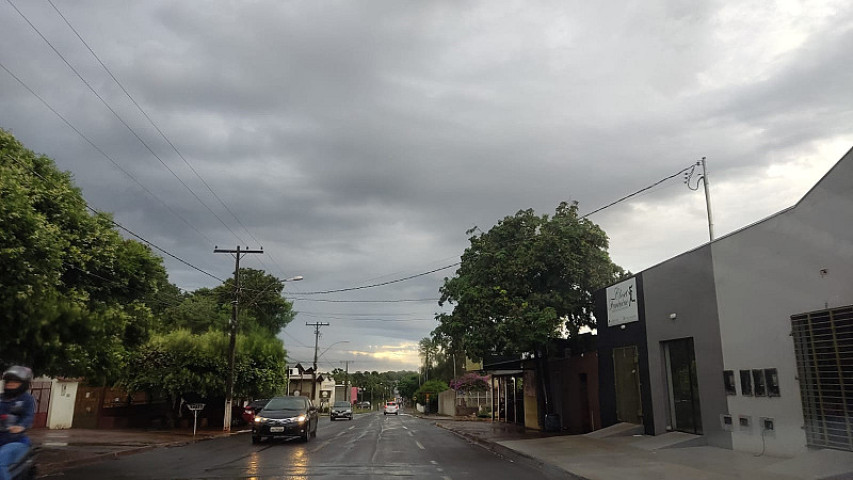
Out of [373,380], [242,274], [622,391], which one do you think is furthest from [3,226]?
[373,380]

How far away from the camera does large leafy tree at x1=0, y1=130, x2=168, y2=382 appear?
11.7 m

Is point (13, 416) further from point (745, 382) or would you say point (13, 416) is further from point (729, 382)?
point (729, 382)

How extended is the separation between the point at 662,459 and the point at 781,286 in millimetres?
4724

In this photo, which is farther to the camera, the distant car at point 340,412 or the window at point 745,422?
the distant car at point 340,412

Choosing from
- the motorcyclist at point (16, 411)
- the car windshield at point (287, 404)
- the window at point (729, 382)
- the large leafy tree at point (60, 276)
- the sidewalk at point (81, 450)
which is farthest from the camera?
the car windshield at point (287, 404)

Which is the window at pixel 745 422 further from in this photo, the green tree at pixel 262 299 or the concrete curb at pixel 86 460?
the green tree at pixel 262 299

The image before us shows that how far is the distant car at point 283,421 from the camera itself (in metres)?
19.5

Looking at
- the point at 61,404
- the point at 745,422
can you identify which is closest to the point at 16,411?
the point at 745,422

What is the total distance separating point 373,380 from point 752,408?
148893 mm

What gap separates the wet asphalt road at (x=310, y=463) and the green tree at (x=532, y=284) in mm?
5075

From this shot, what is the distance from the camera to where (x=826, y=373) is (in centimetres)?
A: 1102

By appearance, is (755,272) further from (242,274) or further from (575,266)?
(242,274)

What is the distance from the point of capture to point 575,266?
22.8 metres

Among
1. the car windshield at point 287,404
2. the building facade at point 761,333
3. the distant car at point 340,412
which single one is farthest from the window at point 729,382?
the distant car at point 340,412
